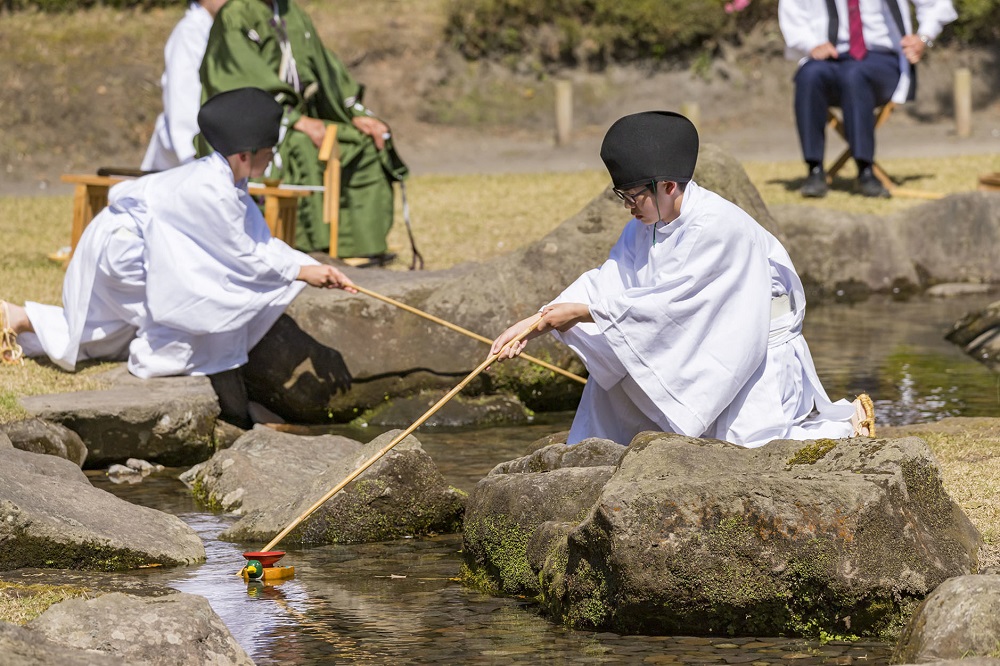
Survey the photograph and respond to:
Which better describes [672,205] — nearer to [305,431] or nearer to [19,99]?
[305,431]

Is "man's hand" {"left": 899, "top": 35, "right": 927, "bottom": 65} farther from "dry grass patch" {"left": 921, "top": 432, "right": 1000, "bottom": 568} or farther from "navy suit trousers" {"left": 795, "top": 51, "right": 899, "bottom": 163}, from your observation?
"dry grass patch" {"left": 921, "top": 432, "right": 1000, "bottom": 568}

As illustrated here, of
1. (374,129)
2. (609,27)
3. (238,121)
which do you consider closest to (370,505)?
(238,121)

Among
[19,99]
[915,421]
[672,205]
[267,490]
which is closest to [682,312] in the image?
[672,205]

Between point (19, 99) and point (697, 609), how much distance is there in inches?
679

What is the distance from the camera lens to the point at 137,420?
743 centimetres

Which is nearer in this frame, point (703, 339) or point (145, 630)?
point (145, 630)

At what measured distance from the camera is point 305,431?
8.27 meters

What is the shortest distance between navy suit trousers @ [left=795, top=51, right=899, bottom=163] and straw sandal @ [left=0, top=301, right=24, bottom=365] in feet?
25.6

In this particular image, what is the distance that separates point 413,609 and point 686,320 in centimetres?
148

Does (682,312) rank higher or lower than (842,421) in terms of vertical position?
higher

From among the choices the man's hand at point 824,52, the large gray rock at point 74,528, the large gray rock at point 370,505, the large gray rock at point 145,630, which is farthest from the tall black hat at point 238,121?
the man's hand at point 824,52

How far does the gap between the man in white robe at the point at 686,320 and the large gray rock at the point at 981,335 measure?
371cm

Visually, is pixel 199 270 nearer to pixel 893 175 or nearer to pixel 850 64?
pixel 850 64

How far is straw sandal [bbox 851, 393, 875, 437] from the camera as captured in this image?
589 cm
